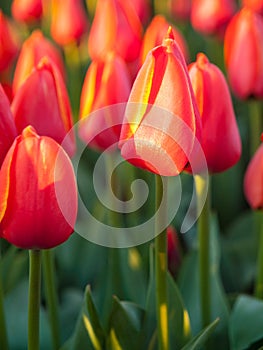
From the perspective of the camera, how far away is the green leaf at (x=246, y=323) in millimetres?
933

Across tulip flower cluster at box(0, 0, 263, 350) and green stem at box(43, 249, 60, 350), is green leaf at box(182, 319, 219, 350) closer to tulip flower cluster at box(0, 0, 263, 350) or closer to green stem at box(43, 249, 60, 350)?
tulip flower cluster at box(0, 0, 263, 350)

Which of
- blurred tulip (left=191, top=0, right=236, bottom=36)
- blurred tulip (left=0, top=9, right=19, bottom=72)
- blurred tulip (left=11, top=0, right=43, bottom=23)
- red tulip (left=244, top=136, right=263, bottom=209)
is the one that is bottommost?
red tulip (left=244, top=136, right=263, bottom=209)

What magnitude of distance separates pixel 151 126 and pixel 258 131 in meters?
0.73

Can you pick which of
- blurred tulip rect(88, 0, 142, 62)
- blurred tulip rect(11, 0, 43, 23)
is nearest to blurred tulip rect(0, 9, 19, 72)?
blurred tulip rect(88, 0, 142, 62)

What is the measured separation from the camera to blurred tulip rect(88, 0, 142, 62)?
1.28 meters

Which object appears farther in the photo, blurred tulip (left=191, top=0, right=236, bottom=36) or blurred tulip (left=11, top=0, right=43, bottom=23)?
blurred tulip (left=11, top=0, right=43, bottom=23)

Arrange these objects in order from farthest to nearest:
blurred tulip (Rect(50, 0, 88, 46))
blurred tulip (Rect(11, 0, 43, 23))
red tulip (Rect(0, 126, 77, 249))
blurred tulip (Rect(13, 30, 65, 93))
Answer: blurred tulip (Rect(11, 0, 43, 23)) → blurred tulip (Rect(50, 0, 88, 46)) → blurred tulip (Rect(13, 30, 65, 93)) → red tulip (Rect(0, 126, 77, 249))

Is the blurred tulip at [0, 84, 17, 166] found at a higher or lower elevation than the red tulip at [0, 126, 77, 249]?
higher

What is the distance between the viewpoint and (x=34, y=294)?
0.75 metres

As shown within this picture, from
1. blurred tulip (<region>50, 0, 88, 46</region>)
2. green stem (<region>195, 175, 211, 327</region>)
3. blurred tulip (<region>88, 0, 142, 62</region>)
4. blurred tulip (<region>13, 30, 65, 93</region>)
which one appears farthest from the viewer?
blurred tulip (<region>50, 0, 88, 46</region>)

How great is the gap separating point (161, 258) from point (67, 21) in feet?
2.65

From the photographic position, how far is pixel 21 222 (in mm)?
688

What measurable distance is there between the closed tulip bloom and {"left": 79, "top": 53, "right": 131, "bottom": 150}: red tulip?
0.23 meters

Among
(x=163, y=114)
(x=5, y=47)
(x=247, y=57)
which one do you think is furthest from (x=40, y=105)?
(x=5, y=47)
